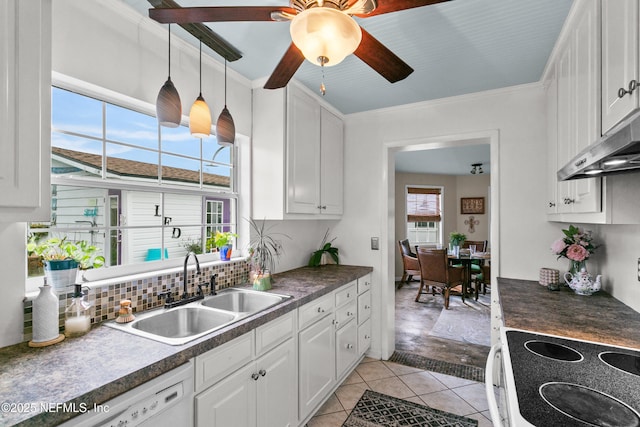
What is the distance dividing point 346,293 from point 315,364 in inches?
25.1

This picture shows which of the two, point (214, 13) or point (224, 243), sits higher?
point (214, 13)

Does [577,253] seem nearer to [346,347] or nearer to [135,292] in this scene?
[346,347]

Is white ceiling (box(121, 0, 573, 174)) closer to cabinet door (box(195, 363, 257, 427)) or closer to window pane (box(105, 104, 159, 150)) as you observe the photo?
window pane (box(105, 104, 159, 150))

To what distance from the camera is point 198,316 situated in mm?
1793

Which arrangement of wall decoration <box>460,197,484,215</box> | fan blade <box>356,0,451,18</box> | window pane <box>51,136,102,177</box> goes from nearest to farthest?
1. fan blade <box>356,0,451,18</box>
2. window pane <box>51,136,102,177</box>
3. wall decoration <box>460,197,484,215</box>

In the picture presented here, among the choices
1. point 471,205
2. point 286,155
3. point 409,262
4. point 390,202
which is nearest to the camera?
point 286,155

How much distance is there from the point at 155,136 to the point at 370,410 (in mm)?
2338

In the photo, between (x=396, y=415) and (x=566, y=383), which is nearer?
(x=566, y=383)

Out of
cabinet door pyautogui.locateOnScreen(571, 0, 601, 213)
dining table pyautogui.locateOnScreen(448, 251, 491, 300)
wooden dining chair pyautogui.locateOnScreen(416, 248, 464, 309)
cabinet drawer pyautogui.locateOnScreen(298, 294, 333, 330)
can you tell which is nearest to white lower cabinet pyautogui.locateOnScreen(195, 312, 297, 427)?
cabinet drawer pyautogui.locateOnScreen(298, 294, 333, 330)

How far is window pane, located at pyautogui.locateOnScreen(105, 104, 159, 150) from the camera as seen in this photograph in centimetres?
174

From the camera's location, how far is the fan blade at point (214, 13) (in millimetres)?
1146

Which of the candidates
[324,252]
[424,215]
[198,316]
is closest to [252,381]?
[198,316]

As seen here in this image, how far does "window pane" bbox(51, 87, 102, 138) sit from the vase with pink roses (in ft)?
9.53

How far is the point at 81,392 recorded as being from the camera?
0.92 meters
